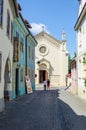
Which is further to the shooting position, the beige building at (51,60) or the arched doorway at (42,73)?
the arched doorway at (42,73)

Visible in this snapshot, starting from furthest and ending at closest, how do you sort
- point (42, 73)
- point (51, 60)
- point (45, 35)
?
1. point (45, 35)
2. point (42, 73)
3. point (51, 60)

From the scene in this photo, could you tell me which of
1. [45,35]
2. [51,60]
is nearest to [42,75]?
[51,60]

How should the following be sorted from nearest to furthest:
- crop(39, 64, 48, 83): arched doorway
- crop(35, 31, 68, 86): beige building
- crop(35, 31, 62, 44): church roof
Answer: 1. crop(35, 31, 68, 86): beige building
2. crop(39, 64, 48, 83): arched doorway
3. crop(35, 31, 62, 44): church roof

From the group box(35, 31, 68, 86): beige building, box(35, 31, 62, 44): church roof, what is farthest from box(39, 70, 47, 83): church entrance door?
box(35, 31, 62, 44): church roof

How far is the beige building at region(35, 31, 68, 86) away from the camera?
5806 cm

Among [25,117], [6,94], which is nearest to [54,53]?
[6,94]

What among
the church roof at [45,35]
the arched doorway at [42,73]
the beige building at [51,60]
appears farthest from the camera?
the church roof at [45,35]

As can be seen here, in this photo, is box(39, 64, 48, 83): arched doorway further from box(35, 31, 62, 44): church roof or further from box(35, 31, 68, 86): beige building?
box(35, 31, 62, 44): church roof

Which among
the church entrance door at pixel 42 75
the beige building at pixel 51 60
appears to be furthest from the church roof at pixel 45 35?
the church entrance door at pixel 42 75

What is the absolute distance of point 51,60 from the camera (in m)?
Answer: 58.8

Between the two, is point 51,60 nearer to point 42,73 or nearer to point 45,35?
point 42,73

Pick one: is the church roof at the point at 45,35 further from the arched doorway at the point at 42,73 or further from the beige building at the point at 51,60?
the arched doorway at the point at 42,73

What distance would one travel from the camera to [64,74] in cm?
5809

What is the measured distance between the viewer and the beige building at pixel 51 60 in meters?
58.1
